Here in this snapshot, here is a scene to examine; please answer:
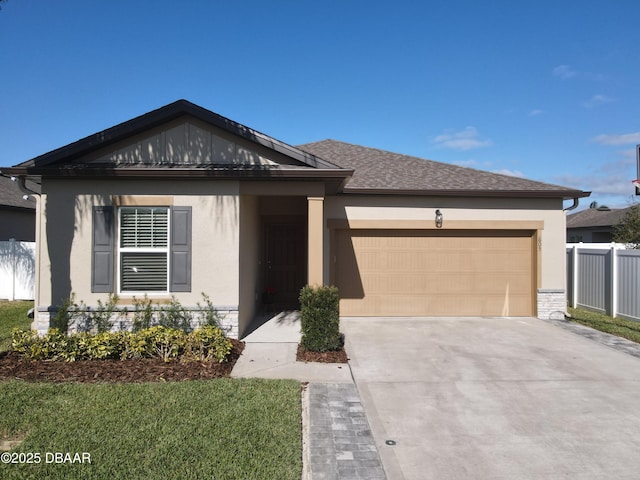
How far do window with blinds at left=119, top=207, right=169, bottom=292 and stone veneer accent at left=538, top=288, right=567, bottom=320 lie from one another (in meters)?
8.75

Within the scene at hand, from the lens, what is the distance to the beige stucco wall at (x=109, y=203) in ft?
23.3

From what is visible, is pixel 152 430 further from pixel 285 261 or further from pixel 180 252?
pixel 285 261

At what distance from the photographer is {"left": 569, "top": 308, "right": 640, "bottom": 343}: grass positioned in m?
8.23

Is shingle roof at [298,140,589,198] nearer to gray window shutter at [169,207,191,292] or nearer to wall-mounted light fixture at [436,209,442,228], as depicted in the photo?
wall-mounted light fixture at [436,209,442,228]

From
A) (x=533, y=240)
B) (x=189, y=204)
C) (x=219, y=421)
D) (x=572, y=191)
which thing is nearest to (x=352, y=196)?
Result: (x=189, y=204)

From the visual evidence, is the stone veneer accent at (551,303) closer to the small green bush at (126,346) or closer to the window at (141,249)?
the small green bush at (126,346)

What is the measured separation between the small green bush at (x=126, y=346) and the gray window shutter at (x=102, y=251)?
42.0 inches

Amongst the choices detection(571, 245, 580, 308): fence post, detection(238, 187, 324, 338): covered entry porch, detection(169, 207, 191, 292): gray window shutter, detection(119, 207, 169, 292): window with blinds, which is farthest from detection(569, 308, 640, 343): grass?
detection(119, 207, 169, 292): window with blinds

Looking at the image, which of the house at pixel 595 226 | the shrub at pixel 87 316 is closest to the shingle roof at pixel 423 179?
the shrub at pixel 87 316

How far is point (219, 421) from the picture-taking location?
409 centimetres

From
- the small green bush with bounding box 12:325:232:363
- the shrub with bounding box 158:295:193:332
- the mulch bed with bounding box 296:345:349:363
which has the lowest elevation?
the mulch bed with bounding box 296:345:349:363

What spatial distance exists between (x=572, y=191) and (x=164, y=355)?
9669mm

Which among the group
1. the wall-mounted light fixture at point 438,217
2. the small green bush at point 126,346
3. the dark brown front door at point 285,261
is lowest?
the small green bush at point 126,346

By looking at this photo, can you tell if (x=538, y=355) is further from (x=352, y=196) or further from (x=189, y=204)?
(x=189, y=204)
